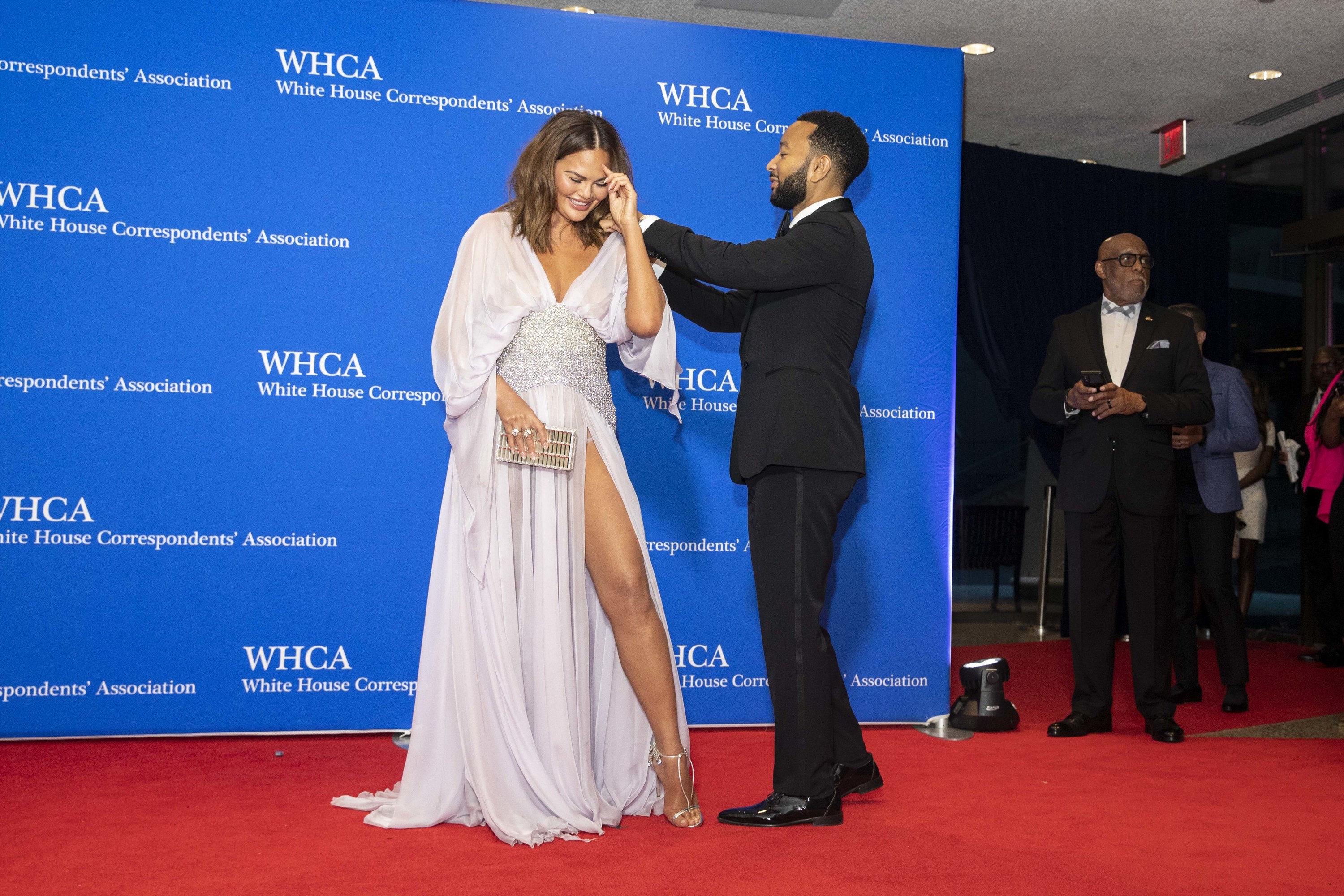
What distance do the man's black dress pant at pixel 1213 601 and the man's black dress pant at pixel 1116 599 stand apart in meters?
0.84

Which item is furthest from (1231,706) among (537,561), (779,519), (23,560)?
(23,560)

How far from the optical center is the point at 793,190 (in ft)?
9.34

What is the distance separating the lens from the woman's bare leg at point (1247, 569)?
677 cm

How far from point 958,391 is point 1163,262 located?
162 centimetres

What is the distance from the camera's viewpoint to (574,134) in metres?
2.75

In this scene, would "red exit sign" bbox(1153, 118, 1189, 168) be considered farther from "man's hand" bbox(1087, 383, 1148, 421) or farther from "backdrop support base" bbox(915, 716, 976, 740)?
"backdrop support base" bbox(915, 716, 976, 740)

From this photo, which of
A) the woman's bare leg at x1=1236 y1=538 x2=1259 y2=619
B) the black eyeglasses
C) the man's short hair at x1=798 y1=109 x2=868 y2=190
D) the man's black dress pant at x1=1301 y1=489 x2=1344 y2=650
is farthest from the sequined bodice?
the woman's bare leg at x1=1236 y1=538 x2=1259 y2=619

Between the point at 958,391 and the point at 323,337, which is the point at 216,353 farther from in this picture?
the point at 958,391

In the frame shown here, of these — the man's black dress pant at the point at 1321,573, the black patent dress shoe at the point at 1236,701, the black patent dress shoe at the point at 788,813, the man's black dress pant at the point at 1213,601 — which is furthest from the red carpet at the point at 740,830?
the man's black dress pant at the point at 1321,573

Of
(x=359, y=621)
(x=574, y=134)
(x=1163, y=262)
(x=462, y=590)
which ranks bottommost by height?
(x=359, y=621)

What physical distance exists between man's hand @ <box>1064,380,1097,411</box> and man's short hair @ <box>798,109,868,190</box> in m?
1.44

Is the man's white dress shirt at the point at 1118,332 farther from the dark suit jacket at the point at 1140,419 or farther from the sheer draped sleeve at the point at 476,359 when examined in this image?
the sheer draped sleeve at the point at 476,359

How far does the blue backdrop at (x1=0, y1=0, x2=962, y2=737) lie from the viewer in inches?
139

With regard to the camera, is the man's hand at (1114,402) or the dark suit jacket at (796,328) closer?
the dark suit jacket at (796,328)
